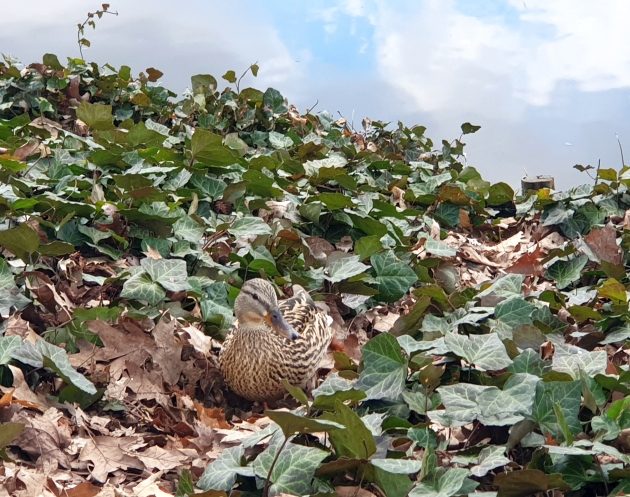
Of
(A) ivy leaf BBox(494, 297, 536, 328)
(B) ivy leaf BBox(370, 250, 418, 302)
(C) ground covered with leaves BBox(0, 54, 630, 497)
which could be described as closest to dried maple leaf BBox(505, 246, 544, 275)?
(C) ground covered with leaves BBox(0, 54, 630, 497)

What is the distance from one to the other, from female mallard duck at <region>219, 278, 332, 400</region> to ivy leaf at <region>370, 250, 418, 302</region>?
0.94 meters

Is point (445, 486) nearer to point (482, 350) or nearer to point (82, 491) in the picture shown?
point (482, 350)

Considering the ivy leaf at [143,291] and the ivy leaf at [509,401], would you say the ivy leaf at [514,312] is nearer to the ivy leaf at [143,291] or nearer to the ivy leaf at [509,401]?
the ivy leaf at [509,401]

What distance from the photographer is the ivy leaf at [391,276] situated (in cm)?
520

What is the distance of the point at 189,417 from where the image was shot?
3957 mm

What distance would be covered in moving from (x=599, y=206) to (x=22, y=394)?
16.4 feet

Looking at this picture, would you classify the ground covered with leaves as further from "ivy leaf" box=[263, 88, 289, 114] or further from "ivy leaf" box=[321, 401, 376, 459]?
"ivy leaf" box=[263, 88, 289, 114]

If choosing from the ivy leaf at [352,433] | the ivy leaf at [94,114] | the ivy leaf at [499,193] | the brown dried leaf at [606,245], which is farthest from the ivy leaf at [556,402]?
the ivy leaf at [499,193]

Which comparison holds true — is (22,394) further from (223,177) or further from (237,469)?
(223,177)

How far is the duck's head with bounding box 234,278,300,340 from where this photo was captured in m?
4.20

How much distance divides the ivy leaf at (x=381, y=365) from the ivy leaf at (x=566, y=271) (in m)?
2.54

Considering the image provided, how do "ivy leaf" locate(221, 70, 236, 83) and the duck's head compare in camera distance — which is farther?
"ivy leaf" locate(221, 70, 236, 83)

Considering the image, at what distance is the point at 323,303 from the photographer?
503 cm

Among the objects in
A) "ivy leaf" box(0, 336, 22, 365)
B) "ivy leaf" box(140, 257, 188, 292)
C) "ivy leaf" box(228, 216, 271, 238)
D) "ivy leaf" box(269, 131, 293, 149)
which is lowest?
"ivy leaf" box(0, 336, 22, 365)
